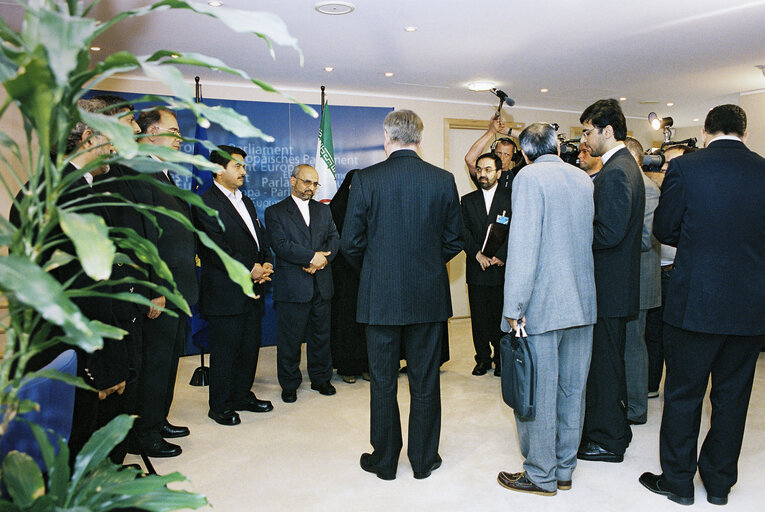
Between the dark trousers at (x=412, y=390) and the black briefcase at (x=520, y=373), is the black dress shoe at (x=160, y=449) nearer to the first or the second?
the dark trousers at (x=412, y=390)

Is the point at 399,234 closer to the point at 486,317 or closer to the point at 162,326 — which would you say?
the point at 162,326

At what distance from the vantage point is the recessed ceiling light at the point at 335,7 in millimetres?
3269

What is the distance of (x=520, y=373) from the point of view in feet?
8.17

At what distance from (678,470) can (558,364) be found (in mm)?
636

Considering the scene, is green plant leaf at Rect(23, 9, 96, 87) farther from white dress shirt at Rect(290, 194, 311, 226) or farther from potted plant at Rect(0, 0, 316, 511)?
white dress shirt at Rect(290, 194, 311, 226)

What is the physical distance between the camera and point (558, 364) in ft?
8.57

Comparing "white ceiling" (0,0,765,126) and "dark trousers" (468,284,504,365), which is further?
"dark trousers" (468,284,504,365)

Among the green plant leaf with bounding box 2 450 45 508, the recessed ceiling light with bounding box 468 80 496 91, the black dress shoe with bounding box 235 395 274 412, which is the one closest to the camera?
the green plant leaf with bounding box 2 450 45 508

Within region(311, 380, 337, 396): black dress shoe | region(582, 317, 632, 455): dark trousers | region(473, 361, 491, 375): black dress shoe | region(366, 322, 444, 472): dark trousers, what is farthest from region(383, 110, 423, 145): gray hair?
region(473, 361, 491, 375): black dress shoe

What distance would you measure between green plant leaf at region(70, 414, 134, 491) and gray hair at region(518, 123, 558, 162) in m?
1.97

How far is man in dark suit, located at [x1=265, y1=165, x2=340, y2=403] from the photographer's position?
13.1 feet

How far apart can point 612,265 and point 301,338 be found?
213 centimetres

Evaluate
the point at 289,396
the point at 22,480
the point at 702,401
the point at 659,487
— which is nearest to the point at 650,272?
the point at 702,401

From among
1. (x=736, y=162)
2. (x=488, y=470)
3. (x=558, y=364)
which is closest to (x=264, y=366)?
(x=488, y=470)
